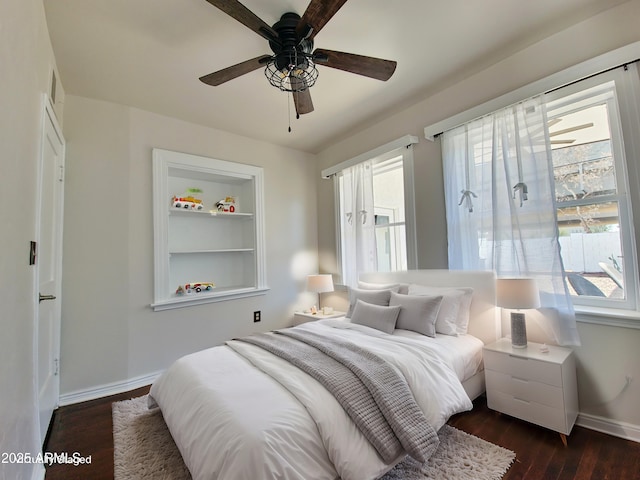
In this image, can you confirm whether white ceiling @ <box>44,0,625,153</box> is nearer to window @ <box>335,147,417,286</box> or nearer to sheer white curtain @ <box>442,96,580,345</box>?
sheer white curtain @ <box>442,96,580,345</box>

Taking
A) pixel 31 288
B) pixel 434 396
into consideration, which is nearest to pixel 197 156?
pixel 31 288

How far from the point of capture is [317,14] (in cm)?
150

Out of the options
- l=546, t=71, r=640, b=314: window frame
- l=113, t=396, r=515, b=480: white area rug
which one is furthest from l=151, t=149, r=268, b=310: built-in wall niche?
l=546, t=71, r=640, b=314: window frame

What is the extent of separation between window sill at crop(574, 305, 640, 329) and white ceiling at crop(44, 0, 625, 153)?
6.52ft

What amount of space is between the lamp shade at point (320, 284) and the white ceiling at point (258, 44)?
2001 mm

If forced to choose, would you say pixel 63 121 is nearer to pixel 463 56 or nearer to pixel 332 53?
pixel 332 53

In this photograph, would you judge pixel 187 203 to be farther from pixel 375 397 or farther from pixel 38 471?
pixel 375 397

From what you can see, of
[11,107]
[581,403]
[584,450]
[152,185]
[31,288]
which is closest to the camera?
[11,107]

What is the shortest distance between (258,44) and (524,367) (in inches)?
115

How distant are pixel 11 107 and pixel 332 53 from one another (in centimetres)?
159

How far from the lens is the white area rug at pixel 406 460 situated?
1.55 metres

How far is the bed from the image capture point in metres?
1.21

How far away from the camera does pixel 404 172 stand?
3148 mm

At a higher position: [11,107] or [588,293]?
[11,107]
